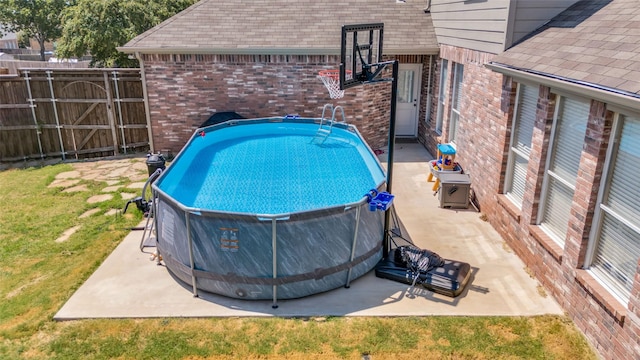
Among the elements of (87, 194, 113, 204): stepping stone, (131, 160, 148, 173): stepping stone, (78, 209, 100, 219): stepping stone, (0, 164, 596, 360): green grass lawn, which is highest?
(131, 160, 148, 173): stepping stone

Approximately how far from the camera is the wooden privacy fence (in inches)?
495

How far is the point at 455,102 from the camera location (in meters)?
11.7

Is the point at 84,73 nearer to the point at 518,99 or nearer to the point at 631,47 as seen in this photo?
the point at 518,99

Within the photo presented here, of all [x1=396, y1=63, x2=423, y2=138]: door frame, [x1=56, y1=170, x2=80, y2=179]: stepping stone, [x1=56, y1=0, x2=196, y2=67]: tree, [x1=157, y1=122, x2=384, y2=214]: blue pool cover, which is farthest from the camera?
[x1=56, y1=0, x2=196, y2=67]: tree

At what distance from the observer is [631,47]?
561 centimetres

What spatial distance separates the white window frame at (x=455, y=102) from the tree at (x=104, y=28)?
1413 cm

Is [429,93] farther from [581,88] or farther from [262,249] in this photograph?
[262,249]

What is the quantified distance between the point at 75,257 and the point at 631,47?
8.59m

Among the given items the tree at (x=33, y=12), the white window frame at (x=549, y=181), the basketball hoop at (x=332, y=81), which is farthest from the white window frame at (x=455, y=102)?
the tree at (x=33, y=12)

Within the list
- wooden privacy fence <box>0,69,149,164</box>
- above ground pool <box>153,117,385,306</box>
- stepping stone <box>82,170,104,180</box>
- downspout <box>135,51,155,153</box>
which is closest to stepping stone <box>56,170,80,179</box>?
stepping stone <box>82,170,104,180</box>

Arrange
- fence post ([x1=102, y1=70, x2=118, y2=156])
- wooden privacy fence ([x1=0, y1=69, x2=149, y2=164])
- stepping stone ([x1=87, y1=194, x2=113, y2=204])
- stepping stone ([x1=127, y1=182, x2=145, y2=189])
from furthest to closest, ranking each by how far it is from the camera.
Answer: fence post ([x1=102, y1=70, x2=118, y2=156]), wooden privacy fence ([x1=0, y1=69, x2=149, y2=164]), stepping stone ([x1=127, y1=182, x2=145, y2=189]), stepping stone ([x1=87, y1=194, x2=113, y2=204])

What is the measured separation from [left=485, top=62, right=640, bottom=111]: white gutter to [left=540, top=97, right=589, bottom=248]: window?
1.17 ft

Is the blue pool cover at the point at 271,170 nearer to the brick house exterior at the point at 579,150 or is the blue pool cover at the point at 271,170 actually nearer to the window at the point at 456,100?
the brick house exterior at the point at 579,150

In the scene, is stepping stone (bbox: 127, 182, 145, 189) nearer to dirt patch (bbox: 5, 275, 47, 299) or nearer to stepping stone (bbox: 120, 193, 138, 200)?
stepping stone (bbox: 120, 193, 138, 200)
